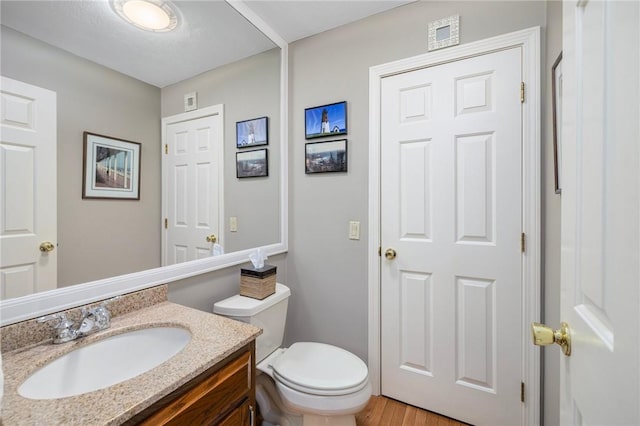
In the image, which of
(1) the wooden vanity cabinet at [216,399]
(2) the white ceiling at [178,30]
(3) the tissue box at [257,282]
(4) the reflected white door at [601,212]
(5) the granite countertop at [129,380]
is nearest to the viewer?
(4) the reflected white door at [601,212]

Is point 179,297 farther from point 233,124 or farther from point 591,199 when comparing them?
point 591,199

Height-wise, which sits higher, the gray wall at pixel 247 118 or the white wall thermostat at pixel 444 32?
the white wall thermostat at pixel 444 32

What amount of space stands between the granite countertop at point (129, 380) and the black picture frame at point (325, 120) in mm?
1304

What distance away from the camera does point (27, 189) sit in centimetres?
88

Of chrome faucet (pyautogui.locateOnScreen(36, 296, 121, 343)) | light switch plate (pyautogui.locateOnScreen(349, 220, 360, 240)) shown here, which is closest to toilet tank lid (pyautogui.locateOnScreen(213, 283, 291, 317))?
chrome faucet (pyautogui.locateOnScreen(36, 296, 121, 343))

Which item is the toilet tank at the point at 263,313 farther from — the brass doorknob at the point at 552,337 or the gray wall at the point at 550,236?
the gray wall at the point at 550,236

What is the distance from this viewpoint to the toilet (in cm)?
122

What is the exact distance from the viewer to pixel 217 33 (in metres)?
1.58

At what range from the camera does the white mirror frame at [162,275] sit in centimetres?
86

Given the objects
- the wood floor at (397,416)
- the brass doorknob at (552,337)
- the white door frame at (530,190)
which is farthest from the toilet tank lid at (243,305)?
the white door frame at (530,190)

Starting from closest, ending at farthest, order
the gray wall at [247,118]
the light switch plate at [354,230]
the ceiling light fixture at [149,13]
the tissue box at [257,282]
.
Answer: the ceiling light fixture at [149,13], the tissue box at [257,282], the gray wall at [247,118], the light switch plate at [354,230]

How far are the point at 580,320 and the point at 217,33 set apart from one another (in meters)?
1.95

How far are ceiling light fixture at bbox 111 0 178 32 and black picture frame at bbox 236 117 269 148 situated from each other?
1.95 ft

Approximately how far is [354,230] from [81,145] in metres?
1.40
